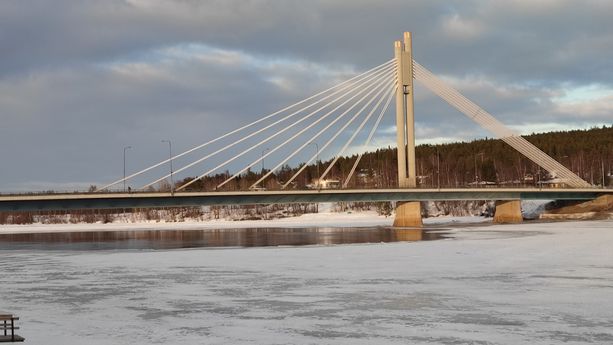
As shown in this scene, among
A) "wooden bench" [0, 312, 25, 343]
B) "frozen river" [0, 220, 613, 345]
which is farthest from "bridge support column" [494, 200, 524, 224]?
"wooden bench" [0, 312, 25, 343]

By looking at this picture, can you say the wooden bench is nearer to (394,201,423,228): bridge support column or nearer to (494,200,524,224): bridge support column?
(394,201,423,228): bridge support column

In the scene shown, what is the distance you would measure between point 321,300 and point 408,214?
74.9 meters

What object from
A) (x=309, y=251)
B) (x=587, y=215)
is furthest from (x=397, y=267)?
(x=587, y=215)

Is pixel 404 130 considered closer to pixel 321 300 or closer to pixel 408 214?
pixel 408 214

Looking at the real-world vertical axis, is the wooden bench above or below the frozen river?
above

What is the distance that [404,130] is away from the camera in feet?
296

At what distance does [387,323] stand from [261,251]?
29.8 metres

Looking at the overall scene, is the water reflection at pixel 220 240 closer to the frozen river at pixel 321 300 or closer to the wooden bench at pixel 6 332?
the frozen river at pixel 321 300

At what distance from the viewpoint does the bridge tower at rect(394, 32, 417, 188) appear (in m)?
89.8

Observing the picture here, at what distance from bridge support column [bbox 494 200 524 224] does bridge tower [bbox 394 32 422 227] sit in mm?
19745

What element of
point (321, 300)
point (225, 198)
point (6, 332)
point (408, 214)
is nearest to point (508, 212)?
point (408, 214)

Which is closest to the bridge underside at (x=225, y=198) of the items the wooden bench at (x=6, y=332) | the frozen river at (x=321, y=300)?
the frozen river at (x=321, y=300)

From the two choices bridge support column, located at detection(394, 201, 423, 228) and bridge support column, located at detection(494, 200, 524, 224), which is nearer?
bridge support column, located at detection(394, 201, 423, 228)

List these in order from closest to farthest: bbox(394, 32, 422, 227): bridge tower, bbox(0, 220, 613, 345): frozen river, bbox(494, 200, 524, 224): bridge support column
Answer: bbox(0, 220, 613, 345): frozen river
bbox(394, 32, 422, 227): bridge tower
bbox(494, 200, 524, 224): bridge support column
